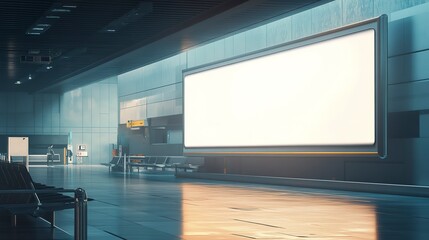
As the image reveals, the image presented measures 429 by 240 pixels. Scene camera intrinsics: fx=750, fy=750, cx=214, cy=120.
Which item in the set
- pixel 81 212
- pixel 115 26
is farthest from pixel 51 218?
pixel 115 26

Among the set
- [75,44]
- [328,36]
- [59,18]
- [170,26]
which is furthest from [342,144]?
[75,44]

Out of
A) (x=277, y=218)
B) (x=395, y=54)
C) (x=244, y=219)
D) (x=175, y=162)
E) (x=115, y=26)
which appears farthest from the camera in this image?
(x=175, y=162)

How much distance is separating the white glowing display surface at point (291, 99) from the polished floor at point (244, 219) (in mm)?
3186

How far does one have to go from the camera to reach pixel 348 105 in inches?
783

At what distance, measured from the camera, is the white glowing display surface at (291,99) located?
19.4 m

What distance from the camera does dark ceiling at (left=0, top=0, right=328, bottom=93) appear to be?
2112 cm

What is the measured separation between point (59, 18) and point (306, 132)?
838 cm

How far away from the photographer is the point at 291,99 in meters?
22.6

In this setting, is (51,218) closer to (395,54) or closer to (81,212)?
(81,212)

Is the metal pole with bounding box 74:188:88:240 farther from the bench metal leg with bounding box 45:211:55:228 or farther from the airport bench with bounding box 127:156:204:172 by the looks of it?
the airport bench with bounding box 127:156:204:172

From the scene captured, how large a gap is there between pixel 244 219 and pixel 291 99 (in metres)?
11.5

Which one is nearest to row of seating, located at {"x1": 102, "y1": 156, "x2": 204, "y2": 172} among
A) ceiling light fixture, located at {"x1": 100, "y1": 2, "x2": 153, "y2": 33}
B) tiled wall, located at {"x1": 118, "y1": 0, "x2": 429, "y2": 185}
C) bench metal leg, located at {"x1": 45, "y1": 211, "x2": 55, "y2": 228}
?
tiled wall, located at {"x1": 118, "y1": 0, "x2": 429, "y2": 185}

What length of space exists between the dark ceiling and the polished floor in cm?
631

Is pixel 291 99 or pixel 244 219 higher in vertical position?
pixel 291 99
